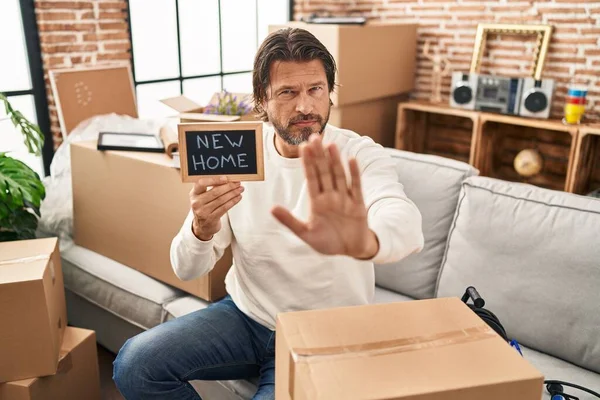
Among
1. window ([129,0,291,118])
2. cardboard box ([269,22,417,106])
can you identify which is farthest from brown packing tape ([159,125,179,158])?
cardboard box ([269,22,417,106])

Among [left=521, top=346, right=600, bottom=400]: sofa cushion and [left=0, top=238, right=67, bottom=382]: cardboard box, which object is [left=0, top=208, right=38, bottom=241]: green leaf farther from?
[left=521, top=346, right=600, bottom=400]: sofa cushion

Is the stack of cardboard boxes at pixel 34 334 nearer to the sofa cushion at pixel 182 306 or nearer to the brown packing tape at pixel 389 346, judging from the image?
the sofa cushion at pixel 182 306

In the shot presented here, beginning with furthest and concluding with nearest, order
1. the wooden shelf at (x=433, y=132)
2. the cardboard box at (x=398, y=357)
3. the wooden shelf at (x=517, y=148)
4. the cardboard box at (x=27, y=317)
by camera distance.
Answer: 1. the wooden shelf at (x=433, y=132)
2. the wooden shelf at (x=517, y=148)
3. the cardboard box at (x=27, y=317)
4. the cardboard box at (x=398, y=357)

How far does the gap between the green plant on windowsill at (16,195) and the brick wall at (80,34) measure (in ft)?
2.29

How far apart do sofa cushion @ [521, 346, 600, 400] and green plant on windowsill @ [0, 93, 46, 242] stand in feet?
5.75

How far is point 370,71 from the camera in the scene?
11.5 ft

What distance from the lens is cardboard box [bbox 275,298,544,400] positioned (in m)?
0.73

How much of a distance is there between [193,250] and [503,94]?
104 inches

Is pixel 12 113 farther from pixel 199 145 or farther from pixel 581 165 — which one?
A: pixel 581 165

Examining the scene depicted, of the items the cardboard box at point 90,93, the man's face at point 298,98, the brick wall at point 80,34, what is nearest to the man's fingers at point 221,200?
the man's face at point 298,98

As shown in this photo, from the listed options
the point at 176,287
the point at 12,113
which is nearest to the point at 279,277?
the point at 176,287

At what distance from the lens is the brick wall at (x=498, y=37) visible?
10.8 ft

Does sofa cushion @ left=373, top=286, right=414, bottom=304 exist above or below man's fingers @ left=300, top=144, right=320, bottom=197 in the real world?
below

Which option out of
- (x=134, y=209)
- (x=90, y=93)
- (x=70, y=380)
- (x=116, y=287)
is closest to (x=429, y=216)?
(x=134, y=209)
